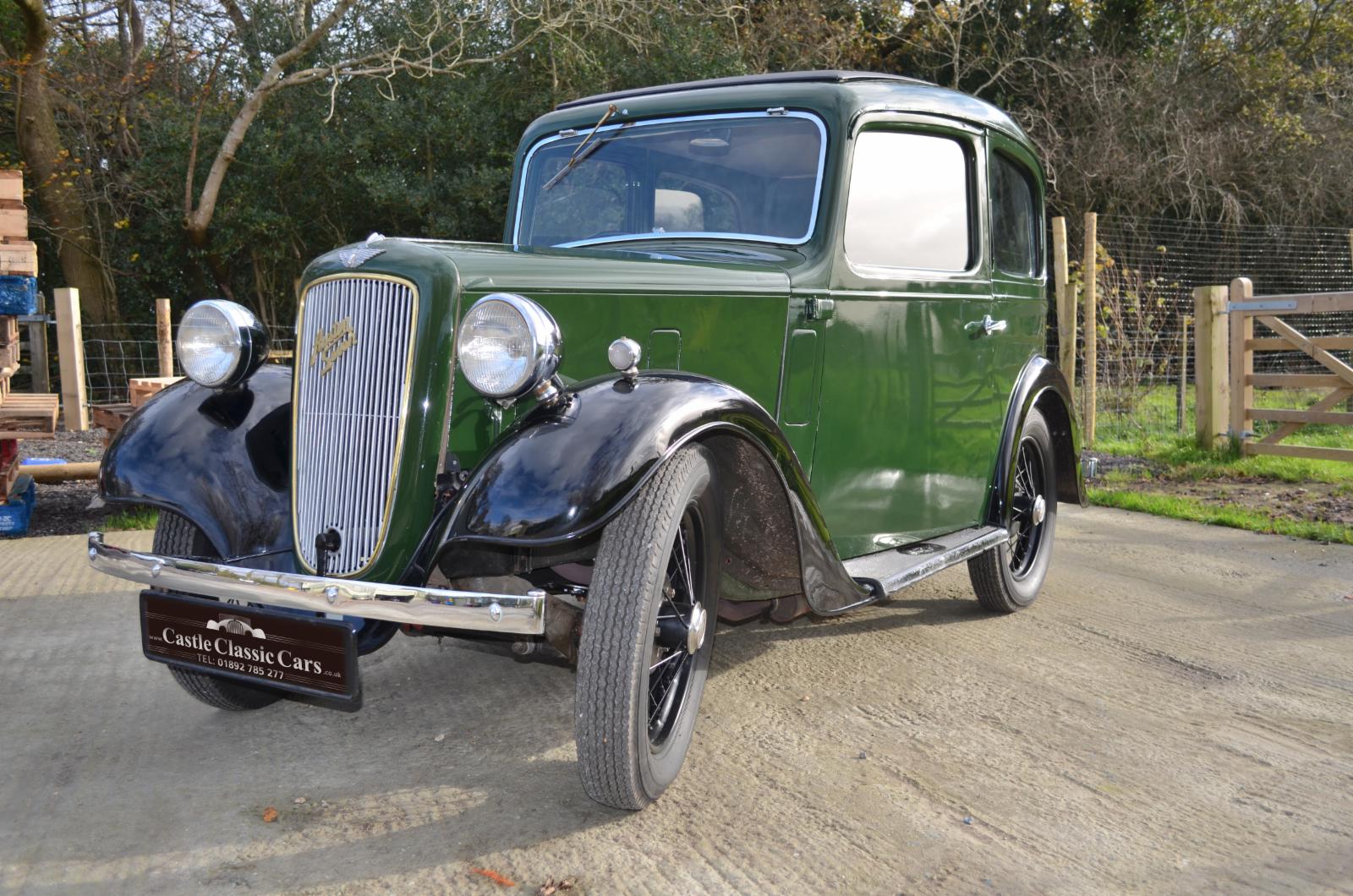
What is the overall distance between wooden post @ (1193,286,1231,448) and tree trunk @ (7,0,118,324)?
35.8ft

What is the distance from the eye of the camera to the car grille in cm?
263

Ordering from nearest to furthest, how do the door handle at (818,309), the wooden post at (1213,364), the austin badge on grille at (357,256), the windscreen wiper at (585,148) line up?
the austin badge on grille at (357,256) < the door handle at (818,309) < the windscreen wiper at (585,148) < the wooden post at (1213,364)

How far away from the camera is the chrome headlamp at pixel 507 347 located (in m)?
2.44

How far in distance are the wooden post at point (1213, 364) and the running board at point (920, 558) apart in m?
4.96

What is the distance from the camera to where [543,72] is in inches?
487

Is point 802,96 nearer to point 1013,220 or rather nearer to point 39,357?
point 1013,220

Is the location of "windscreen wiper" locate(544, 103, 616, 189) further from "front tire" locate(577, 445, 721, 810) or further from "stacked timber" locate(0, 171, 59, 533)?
"stacked timber" locate(0, 171, 59, 533)

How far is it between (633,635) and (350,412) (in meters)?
0.96

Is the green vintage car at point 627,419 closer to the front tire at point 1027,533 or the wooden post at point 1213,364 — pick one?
the front tire at point 1027,533

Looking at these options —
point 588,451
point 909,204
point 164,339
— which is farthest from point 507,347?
point 164,339

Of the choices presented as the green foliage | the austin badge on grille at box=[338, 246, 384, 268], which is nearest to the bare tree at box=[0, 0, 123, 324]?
the green foliage

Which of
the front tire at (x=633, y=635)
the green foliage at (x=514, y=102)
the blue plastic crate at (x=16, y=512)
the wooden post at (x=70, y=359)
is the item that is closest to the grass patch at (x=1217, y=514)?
the front tire at (x=633, y=635)

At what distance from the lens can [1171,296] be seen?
1255cm

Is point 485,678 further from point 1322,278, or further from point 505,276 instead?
point 1322,278
